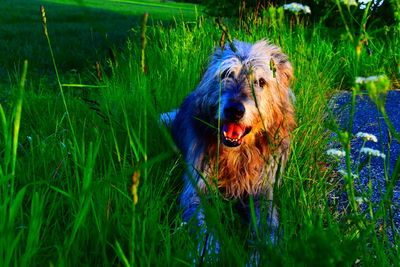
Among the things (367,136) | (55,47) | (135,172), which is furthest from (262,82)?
(55,47)

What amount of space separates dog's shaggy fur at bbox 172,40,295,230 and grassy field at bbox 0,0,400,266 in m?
0.15

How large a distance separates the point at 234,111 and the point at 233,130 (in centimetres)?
18

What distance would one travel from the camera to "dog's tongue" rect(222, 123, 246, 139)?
2.69 metres

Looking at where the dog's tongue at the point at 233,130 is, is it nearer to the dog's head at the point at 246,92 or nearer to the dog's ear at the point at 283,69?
the dog's head at the point at 246,92

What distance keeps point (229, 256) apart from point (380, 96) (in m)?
0.99

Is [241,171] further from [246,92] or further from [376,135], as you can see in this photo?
[376,135]

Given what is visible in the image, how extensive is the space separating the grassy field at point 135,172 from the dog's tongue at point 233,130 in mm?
409

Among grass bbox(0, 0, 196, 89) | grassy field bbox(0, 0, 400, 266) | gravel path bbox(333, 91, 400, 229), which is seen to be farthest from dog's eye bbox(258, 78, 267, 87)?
grass bbox(0, 0, 196, 89)

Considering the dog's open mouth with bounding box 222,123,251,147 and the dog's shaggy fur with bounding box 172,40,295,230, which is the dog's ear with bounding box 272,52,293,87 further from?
the dog's open mouth with bounding box 222,123,251,147

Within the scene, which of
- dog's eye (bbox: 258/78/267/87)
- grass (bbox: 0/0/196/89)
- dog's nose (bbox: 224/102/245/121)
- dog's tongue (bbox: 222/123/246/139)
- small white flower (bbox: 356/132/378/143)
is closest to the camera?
small white flower (bbox: 356/132/378/143)

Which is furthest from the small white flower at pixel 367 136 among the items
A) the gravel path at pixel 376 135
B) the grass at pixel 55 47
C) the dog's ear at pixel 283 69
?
the grass at pixel 55 47

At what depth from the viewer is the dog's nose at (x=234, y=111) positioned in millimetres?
2568

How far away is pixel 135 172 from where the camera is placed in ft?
2.69

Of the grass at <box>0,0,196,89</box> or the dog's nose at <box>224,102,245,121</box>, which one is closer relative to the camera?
the dog's nose at <box>224,102,245,121</box>
